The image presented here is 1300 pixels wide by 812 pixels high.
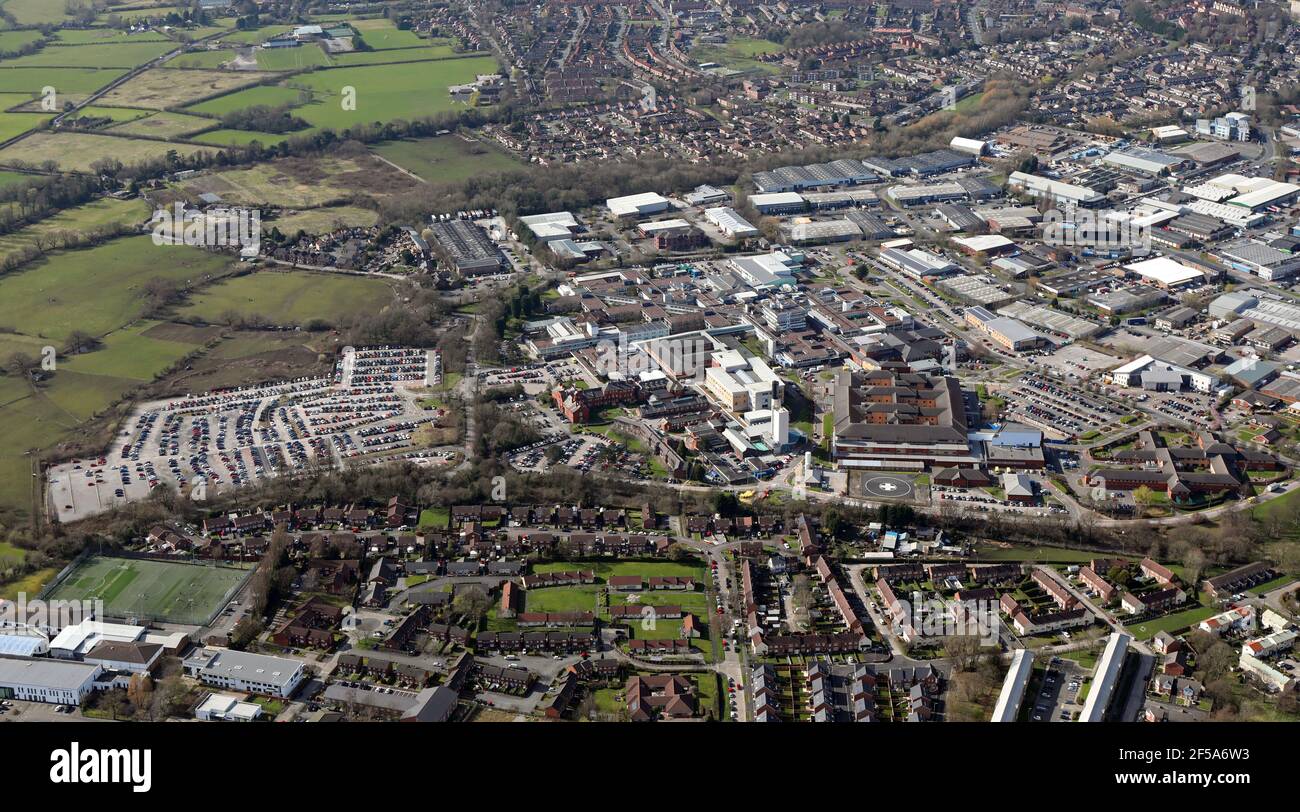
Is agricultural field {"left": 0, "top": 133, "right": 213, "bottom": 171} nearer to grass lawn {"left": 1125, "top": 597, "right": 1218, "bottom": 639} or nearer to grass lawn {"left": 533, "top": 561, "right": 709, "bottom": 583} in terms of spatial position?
grass lawn {"left": 533, "top": 561, "right": 709, "bottom": 583}

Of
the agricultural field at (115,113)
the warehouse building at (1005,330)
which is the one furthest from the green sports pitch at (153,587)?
the agricultural field at (115,113)

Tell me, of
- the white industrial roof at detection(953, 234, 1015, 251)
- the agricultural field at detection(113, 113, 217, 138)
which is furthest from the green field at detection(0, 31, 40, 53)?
the white industrial roof at detection(953, 234, 1015, 251)

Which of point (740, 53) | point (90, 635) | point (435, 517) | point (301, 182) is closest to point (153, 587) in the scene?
point (90, 635)

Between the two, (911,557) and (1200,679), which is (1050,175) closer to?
(911,557)

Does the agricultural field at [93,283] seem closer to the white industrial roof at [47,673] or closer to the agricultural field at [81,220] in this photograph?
the agricultural field at [81,220]

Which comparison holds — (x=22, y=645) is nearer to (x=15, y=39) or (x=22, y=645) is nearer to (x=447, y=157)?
(x=447, y=157)

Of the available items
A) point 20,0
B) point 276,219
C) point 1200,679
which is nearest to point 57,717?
point 1200,679
